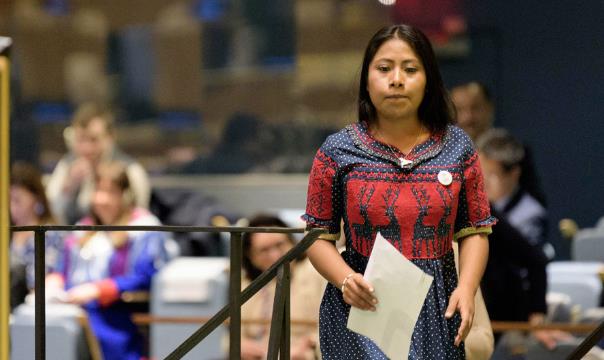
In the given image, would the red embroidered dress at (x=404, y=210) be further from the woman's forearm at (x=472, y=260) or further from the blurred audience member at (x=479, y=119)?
the blurred audience member at (x=479, y=119)

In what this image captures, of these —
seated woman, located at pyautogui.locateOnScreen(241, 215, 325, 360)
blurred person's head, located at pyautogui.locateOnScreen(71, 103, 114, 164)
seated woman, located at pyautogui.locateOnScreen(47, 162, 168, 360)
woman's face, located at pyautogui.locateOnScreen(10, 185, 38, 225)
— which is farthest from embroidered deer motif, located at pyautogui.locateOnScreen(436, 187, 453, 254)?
blurred person's head, located at pyautogui.locateOnScreen(71, 103, 114, 164)

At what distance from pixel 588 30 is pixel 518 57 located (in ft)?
1.32

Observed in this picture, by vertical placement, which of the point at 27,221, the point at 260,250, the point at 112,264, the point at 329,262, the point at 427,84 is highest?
the point at 427,84

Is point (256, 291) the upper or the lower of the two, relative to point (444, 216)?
lower

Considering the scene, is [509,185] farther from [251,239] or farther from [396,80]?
[396,80]

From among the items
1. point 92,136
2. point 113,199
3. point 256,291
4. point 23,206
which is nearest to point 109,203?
point 113,199

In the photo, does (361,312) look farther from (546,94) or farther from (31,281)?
(546,94)

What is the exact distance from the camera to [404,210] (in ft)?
9.39

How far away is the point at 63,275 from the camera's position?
236 inches

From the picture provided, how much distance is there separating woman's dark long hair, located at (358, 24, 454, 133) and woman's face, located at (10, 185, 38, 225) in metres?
3.59

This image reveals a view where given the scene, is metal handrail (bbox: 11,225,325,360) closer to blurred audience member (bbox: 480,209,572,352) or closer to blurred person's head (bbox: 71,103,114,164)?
blurred audience member (bbox: 480,209,572,352)

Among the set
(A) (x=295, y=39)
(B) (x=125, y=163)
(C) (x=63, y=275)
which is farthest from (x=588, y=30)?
(C) (x=63, y=275)

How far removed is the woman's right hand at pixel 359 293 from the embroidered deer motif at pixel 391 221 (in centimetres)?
13

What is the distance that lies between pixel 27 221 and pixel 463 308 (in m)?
3.89
